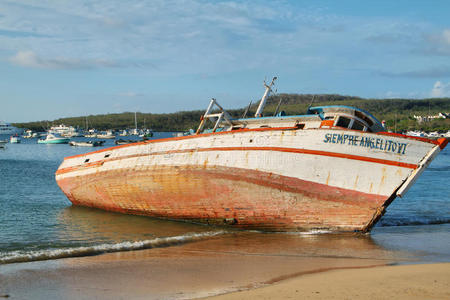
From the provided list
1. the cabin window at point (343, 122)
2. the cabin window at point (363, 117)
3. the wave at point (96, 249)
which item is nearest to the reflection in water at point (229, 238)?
the wave at point (96, 249)

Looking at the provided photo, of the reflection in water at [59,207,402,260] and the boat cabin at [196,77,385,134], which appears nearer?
the reflection in water at [59,207,402,260]

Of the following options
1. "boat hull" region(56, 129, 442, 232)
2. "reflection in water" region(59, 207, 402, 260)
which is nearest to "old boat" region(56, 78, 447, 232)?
"boat hull" region(56, 129, 442, 232)

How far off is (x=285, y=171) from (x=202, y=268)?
3.34 m

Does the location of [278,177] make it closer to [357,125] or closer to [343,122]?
[343,122]

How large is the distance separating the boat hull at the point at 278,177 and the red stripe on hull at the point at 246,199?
23mm

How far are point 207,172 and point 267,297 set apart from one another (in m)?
5.30

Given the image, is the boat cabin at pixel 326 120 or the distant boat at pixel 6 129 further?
the distant boat at pixel 6 129

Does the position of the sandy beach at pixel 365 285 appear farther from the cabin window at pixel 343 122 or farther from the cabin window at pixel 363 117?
the cabin window at pixel 363 117

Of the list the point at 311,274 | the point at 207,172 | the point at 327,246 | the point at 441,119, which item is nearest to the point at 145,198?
the point at 207,172

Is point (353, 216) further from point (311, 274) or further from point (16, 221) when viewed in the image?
point (16, 221)

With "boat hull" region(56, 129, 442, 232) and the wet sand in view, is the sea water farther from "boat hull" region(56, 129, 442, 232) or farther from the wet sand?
"boat hull" region(56, 129, 442, 232)

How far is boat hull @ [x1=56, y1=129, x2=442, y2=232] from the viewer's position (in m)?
9.69

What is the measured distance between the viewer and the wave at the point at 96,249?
8.84 m

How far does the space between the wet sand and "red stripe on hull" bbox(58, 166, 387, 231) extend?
0.47 metres
